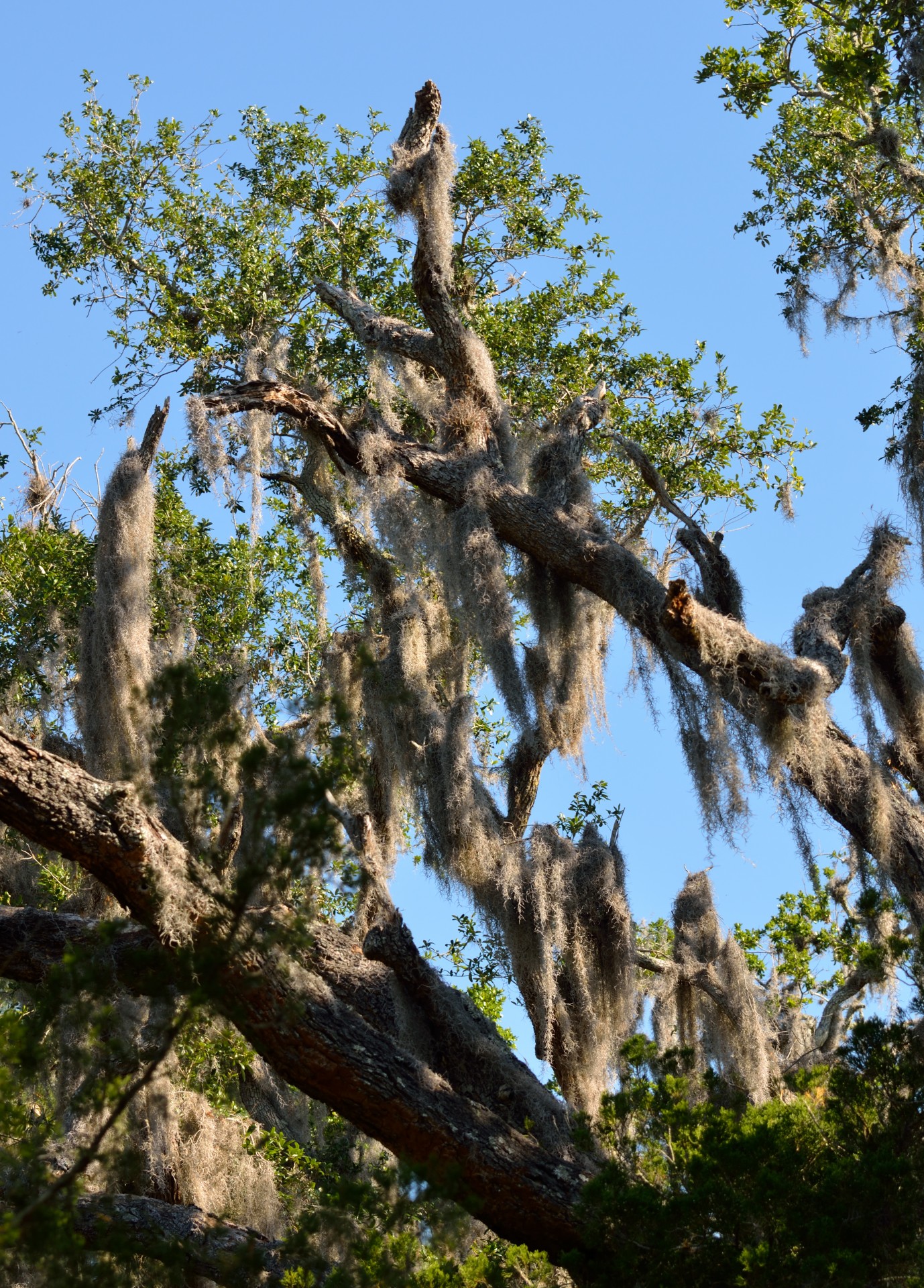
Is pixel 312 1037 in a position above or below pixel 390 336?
below

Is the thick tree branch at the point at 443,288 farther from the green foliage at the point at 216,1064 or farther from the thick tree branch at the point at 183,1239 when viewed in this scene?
the thick tree branch at the point at 183,1239

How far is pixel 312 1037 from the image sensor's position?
5746 mm

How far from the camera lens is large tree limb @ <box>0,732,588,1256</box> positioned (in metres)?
5.36

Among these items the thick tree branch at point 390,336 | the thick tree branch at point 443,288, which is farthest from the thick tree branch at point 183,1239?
the thick tree branch at point 390,336

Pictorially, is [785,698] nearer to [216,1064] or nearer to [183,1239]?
[183,1239]

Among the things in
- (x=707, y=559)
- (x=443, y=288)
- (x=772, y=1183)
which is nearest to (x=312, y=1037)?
(x=772, y=1183)

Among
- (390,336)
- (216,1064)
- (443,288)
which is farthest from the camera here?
(390,336)

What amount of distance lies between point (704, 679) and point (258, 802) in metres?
4.06

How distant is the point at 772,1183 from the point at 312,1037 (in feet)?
6.26

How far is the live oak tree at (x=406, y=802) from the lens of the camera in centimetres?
487

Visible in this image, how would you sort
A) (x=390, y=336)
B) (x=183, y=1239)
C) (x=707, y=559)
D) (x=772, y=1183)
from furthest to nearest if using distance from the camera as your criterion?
(x=390, y=336), (x=707, y=559), (x=183, y=1239), (x=772, y=1183)

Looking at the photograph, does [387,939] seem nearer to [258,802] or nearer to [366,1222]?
[366,1222]

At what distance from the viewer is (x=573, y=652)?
29.2 ft

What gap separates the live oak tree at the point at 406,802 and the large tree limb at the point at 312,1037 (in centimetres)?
2
